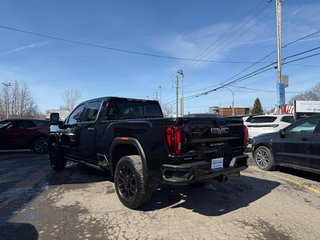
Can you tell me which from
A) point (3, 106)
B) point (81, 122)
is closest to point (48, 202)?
point (81, 122)

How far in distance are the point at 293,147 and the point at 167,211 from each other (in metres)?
4.32

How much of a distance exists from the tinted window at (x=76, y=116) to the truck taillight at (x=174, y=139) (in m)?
3.59

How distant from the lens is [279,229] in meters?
4.44

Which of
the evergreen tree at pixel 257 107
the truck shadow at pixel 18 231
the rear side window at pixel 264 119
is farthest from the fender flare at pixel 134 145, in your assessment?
the evergreen tree at pixel 257 107

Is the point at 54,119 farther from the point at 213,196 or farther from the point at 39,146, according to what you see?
the point at 39,146

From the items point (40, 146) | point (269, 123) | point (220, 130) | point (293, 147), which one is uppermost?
point (269, 123)

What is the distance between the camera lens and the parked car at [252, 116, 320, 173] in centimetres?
739

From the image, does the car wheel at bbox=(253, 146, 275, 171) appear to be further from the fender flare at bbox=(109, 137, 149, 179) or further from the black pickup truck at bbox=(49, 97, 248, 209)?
the fender flare at bbox=(109, 137, 149, 179)

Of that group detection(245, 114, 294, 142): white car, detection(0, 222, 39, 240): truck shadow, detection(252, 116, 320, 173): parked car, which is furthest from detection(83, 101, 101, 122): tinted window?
detection(245, 114, 294, 142): white car

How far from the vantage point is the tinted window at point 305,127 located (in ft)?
24.9

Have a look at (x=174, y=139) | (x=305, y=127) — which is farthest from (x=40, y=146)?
(x=174, y=139)

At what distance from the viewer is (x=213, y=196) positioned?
6129mm

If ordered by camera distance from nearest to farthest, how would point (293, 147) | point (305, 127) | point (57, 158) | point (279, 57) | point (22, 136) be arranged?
point (305, 127)
point (293, 147)
point (57, 158)
point (22, 136)
point (279, 57)

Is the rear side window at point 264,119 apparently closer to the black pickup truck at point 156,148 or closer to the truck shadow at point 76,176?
the truck shadow at point 76,176
